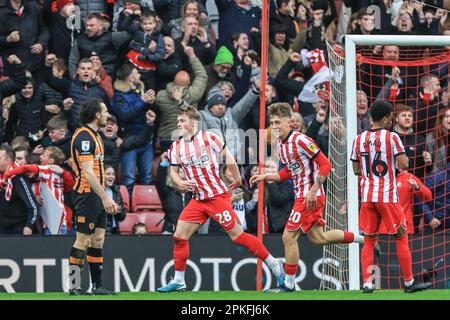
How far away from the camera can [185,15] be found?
51.3 feet

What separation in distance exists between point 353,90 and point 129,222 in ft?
10.9

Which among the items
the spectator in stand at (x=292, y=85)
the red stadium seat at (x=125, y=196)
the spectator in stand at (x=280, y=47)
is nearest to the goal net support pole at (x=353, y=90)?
the spectator in stand at (x=292, y=85)

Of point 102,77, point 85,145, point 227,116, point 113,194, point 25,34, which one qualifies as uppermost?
point 25,34

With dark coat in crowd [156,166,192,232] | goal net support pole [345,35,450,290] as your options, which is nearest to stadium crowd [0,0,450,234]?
dark coat in crowd [156,166,192,232]

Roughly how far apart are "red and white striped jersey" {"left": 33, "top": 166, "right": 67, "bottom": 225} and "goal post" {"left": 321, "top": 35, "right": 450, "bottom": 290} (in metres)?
3.16

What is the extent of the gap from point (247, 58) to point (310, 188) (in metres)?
4.04

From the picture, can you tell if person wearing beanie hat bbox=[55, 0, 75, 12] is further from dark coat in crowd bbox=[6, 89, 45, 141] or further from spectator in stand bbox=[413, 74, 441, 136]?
spectator in stand bbox=[413, 74, 441, 136]

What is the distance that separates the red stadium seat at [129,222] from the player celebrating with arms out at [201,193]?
2.85 m

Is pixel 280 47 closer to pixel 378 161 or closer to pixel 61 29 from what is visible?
pixel 61 29

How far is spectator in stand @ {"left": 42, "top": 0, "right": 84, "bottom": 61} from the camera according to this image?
15.6 metres

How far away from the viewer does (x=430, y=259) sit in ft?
48.8

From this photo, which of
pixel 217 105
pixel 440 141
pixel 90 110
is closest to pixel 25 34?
pixel 217 105

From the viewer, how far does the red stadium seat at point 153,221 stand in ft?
49.3

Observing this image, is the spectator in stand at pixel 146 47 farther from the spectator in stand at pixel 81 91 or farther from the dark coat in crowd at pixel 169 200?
the dark coat in crowd at pixel 169 200
